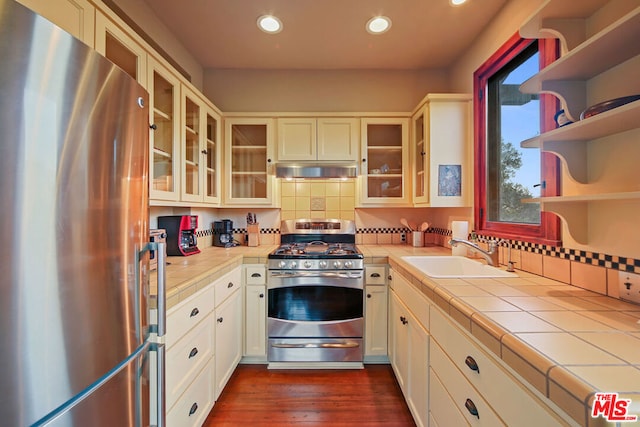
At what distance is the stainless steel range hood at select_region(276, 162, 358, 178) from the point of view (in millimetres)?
2387

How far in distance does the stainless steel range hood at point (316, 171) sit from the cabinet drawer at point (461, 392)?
1508 mm

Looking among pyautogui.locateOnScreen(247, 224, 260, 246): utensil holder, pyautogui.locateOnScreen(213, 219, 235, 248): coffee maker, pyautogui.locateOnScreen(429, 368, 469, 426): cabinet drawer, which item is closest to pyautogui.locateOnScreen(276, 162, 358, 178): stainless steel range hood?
pyautogui.locateOnScreen(247, 224, 260, 246): utensil holder

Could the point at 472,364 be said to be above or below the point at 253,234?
below

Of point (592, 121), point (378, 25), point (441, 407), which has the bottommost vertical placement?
point (441, 407)

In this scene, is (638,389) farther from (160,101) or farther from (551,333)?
(160,101)

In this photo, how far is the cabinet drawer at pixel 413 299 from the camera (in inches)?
54.6

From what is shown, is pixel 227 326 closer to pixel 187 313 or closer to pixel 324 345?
pixel 187 313

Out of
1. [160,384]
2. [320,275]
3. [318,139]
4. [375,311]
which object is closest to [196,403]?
[160,384]

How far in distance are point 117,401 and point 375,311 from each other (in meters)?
1.73

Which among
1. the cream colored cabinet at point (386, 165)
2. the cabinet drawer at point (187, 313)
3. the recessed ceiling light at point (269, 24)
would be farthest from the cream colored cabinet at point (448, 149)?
the cabinet drawer at point (187, 313)

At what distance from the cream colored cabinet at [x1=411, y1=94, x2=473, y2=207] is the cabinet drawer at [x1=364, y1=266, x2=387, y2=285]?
66 cm

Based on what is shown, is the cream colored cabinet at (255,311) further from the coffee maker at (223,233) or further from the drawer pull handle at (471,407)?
the drawer pull handle at (471,407)

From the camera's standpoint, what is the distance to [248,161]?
256cm

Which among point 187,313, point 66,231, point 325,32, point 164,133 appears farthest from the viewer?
point 325,32
